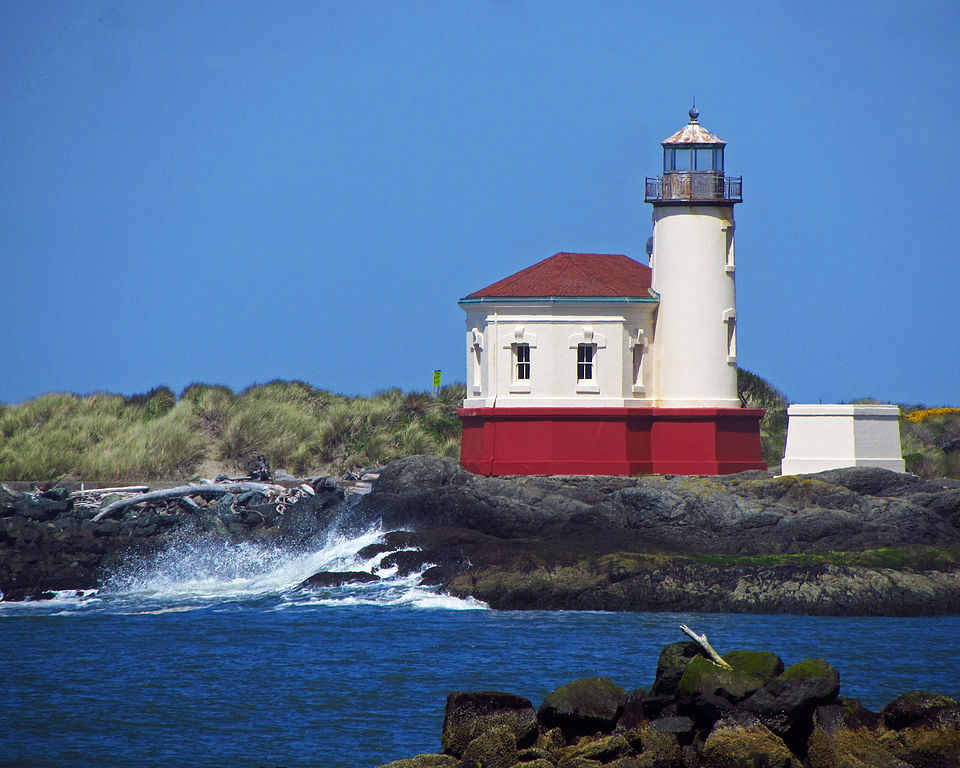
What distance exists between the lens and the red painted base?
900 inches

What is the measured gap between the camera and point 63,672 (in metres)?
14.8

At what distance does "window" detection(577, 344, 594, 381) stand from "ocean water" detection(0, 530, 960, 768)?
17.8 feet

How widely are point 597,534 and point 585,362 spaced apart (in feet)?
14.5

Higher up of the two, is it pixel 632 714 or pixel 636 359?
pixel 636 359

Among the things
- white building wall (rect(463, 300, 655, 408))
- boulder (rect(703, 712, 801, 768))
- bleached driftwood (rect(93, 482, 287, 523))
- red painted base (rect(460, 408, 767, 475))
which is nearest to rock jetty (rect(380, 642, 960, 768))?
boulder (rect(703, 712, 801, 768))

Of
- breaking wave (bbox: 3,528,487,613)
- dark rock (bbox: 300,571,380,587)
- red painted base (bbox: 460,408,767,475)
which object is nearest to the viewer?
breaking wave (bbox: 3,528,487,613)

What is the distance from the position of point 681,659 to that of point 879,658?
4813 mm

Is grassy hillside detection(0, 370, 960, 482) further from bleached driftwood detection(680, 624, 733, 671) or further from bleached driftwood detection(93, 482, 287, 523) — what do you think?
bleached driftwood detection(680, 624, 733, 671)

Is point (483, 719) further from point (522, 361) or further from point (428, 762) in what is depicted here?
point (522, 361)

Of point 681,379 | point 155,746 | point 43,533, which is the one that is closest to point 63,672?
point 155,746

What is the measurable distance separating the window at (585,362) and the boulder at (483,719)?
1267cm

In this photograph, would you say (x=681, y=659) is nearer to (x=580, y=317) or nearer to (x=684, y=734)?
(x=684, y=734)

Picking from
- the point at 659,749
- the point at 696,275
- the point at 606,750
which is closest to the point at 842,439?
the point at 696,275

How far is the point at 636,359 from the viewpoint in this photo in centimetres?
2367
